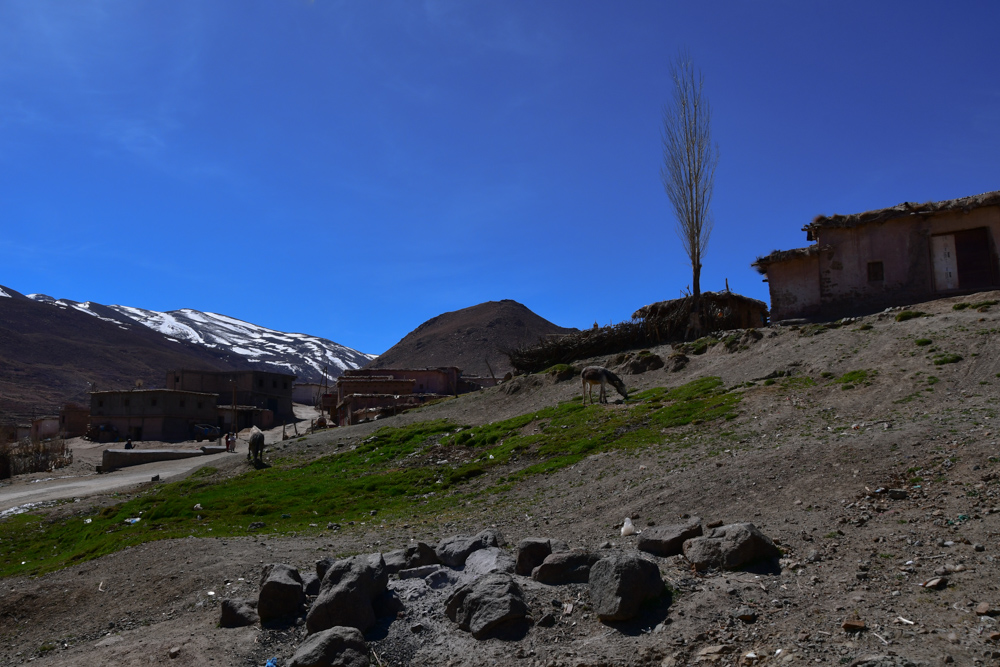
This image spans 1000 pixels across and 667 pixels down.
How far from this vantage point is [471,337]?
110m

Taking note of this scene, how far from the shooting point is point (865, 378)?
15.9 meters

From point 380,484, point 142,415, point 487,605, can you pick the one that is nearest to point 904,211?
point 380,484

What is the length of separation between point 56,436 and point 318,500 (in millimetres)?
52972

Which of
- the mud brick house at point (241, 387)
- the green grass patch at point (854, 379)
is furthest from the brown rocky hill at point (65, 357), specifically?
the green grass patch at point (854, 379)

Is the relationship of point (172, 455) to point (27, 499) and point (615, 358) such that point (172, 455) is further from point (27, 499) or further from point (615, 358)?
point (615, 358)

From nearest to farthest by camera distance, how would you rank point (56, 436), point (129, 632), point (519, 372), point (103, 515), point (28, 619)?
point (129, 632), point (28, 619), point (103, 515), point (519, 372), point (56, 436)

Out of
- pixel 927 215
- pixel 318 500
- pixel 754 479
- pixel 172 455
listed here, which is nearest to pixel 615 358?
pixel 927 215

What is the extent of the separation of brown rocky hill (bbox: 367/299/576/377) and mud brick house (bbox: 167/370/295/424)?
89.9ft

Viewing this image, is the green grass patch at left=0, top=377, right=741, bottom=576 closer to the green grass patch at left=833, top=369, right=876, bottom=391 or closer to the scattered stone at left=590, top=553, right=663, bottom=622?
the green grass patch at left=833, top=369, right=876, bottom=391

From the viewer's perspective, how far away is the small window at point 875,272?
2427cm

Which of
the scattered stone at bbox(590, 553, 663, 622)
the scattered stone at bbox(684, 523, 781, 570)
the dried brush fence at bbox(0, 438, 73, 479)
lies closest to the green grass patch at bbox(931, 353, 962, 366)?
the scattered stone at bbox(684, 523, 781, 570)

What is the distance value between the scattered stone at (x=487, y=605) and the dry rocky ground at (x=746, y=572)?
0.14m

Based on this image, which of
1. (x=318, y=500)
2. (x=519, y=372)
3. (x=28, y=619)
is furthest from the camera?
(x=519, y=372)

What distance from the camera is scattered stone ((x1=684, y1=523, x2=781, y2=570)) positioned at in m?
7.59
